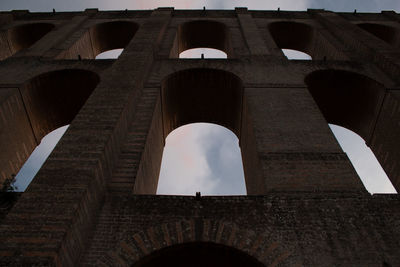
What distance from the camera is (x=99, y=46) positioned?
1291cm

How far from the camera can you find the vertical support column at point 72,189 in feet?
11.2

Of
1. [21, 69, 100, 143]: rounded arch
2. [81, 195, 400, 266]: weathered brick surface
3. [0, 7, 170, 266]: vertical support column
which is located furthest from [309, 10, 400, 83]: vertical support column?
[21, 69, 100, 143]: rounded arch

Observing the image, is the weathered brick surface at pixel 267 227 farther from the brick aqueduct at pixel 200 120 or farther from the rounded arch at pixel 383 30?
the rounded arch at pixel 383 30

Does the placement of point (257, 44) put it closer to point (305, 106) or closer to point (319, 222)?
point (305, 106)

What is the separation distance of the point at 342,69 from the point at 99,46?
919 centimetres

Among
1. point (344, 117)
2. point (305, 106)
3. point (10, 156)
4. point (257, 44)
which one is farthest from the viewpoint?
point (257, 44)

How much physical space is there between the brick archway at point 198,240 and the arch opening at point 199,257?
61mm

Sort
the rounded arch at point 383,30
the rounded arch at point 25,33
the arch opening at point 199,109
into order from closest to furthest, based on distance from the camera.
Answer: the arch opening at point 199,109 < the rounded arch at point 25,33 < the rounded arch at point 383,30

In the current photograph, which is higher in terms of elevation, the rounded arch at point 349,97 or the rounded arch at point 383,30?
the rounded arch at point 383,30

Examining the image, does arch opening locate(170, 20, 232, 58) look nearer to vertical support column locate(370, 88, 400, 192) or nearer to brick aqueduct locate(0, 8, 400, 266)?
brick aqueduct locate(0, 8, 400, 266)

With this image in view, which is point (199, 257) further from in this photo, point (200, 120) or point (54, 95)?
point (54, 95)

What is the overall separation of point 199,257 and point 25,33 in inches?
507

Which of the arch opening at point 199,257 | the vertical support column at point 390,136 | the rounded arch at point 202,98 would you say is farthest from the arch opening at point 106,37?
the arch opening at point 199,257

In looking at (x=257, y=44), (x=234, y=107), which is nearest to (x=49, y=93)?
(x=234, y=107)
